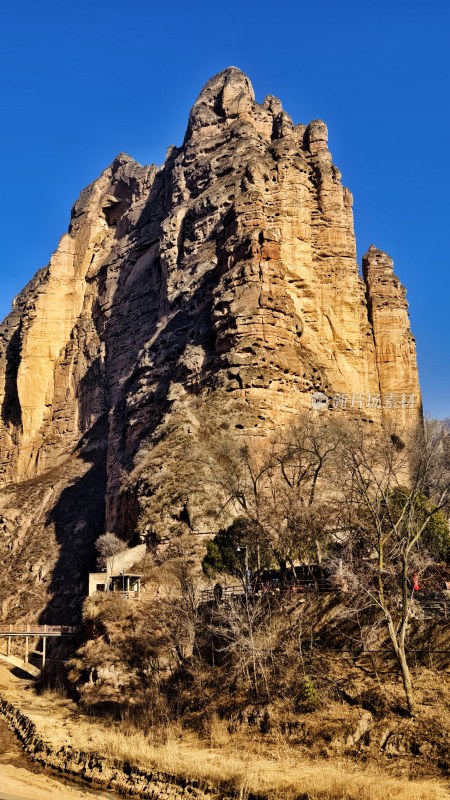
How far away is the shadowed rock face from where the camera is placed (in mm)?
57000

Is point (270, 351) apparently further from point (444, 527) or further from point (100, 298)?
point (100, 298)

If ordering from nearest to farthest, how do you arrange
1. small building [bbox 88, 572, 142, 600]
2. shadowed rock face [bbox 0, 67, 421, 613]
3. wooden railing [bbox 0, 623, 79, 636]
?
1. small building [bbox 88, 572, 142, 600]
2. wooden railing [bbox 0, 623, 79, 636]
3. shadowed rock face [bbox 0, 67, 421, 613]

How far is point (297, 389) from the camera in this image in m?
58.5

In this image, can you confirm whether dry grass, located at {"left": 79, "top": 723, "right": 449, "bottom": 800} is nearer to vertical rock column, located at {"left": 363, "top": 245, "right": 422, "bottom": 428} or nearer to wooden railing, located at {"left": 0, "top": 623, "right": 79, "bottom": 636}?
wooden railing, located at {"left": 0, "top": 623, "right": 79, "bottom": 636}

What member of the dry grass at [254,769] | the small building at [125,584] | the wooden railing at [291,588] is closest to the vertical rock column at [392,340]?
the small building at [125,584]

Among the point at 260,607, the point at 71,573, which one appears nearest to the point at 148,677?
the point at 260,607

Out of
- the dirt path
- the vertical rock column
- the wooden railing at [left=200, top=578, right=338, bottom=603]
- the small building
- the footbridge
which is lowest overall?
the dirt path

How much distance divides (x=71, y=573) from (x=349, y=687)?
4220 centimetres

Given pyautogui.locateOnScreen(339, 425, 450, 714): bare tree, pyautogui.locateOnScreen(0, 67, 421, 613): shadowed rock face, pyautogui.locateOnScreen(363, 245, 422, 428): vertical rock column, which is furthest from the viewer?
pyautogui.locateOnScreen(363, 245, 422, 428): vertical rock column

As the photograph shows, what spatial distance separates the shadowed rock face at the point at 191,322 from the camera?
5700 centimetres

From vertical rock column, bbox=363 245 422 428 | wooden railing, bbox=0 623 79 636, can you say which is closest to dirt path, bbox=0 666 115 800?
wooden railing, bbox=0 623 79 636

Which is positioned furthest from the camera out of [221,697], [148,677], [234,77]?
[234,77]

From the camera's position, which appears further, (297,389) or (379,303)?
(379,303)

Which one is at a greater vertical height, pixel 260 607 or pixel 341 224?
pixel 341 224
